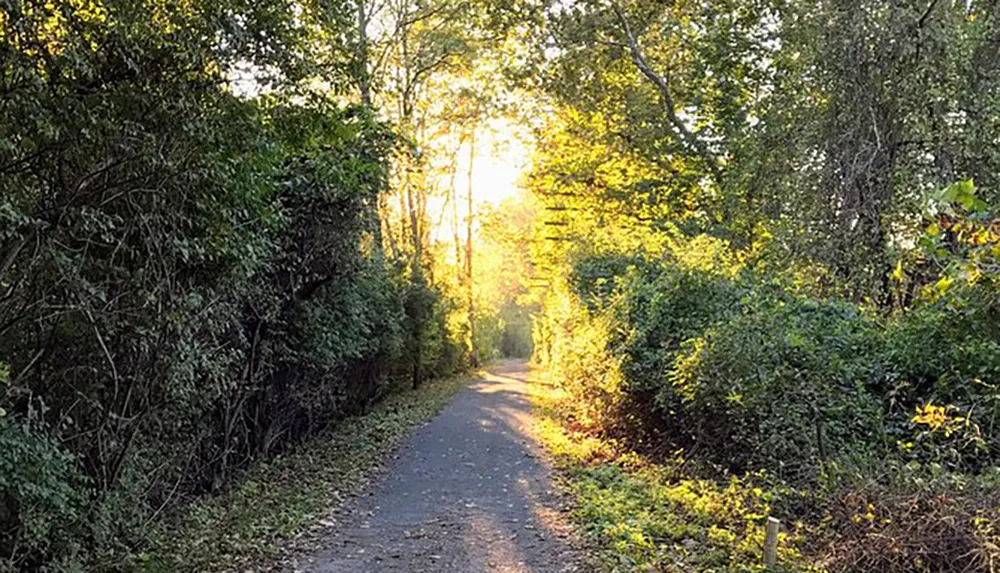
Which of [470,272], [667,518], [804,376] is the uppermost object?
[470,272]

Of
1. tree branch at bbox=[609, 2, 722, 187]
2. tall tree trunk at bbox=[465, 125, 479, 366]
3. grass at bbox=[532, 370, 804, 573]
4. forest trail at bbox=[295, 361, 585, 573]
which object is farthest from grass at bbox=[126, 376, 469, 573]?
tall tree trunk at bbox=[465, 125, 479, 366]

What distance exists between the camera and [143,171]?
4.61 metres

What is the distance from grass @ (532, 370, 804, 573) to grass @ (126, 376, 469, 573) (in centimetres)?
313

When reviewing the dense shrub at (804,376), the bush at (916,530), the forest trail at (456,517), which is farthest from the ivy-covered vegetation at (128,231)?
the bush at (916,530)

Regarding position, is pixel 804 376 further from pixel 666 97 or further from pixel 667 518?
pixel 666 97

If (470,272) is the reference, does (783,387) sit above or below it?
below

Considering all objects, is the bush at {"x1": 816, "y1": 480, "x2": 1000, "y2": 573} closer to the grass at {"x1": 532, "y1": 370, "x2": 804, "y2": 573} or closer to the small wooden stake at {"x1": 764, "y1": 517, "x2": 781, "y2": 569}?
the small wooden stake at {"x1": 764, "y1": 517, "x2": 781, "y2": 569}

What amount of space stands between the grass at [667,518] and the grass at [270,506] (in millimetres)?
3126

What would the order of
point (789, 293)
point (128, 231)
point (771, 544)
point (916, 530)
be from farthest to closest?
point (789, 293), point (771, 544), point (128, 231), point (916, 530)

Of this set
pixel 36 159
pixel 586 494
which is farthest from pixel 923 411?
pixel 36 159

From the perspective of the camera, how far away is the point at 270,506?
7746 mm

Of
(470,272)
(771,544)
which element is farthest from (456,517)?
(470,272)

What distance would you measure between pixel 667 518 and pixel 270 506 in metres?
4.54

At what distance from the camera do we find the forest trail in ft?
19.6
